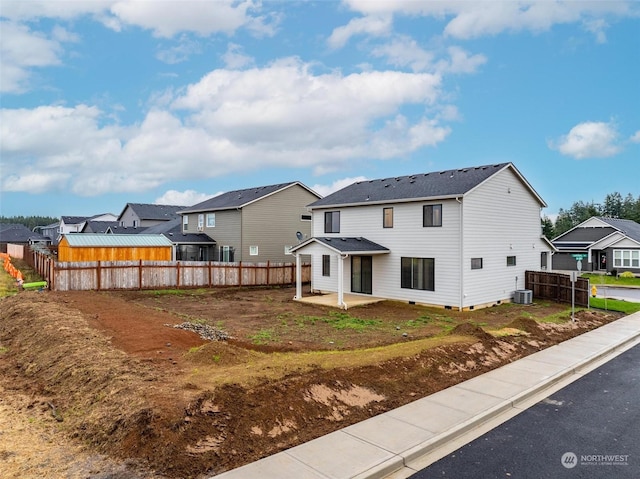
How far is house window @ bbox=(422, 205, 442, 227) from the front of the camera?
65.2ft

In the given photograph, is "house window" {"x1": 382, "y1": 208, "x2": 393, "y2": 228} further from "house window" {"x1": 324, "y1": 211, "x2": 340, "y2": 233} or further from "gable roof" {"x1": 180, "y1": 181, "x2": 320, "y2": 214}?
"gable roof" {"x1": 180, "y1": 181, "x2": 320, "y2": 214}

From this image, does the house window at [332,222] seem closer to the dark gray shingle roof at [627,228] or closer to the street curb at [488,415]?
the street curb at [488,415]

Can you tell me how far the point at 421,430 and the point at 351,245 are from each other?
15002 millimetres

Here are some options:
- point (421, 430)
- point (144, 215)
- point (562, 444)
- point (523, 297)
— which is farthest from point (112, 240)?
point (144, 215)

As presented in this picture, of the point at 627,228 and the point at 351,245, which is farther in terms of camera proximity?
the point at 627,228

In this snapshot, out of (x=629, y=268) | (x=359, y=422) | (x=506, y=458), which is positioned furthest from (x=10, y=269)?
(x=629, y=268)

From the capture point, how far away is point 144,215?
5422cm

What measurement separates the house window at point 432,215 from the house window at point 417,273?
1.68 m

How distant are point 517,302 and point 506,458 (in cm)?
1765

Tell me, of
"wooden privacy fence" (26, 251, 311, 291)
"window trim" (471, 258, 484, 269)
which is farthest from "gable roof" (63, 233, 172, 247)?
"window trim" (471, 258, 484, 269)

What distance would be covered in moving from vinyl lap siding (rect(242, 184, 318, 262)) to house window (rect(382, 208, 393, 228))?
13026mm

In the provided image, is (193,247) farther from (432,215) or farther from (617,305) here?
(617,305)

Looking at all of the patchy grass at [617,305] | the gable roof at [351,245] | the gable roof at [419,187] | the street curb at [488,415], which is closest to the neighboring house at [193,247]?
the gable roof at [419,187]

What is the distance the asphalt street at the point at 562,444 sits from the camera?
566cm
